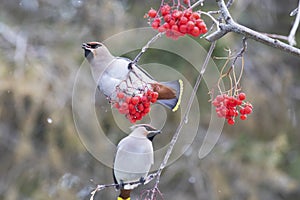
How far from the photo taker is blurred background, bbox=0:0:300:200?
13.4 feet

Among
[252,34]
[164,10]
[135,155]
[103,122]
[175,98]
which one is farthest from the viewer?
[103,122]

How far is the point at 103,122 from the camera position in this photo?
4.28 metres

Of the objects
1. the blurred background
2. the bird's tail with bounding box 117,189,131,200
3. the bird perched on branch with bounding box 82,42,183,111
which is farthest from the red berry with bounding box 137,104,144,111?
the blurred background

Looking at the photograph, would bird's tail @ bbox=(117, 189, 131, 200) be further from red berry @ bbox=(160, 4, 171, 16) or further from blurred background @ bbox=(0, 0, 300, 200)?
blurred background @ bbox=(0, 0, 300, 200)

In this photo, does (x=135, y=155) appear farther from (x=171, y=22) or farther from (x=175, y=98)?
(x=171, y=22)

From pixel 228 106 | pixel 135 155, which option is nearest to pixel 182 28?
pixel 228 106

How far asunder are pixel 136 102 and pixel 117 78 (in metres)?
0.25

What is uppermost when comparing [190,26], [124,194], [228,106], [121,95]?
[190,26]

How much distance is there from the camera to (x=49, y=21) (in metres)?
4.57

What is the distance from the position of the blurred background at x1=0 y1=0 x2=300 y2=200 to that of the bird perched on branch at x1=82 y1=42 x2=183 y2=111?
2081mm

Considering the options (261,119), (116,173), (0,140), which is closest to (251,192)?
(261,119)

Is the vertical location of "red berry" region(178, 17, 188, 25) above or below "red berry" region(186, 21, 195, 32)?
above

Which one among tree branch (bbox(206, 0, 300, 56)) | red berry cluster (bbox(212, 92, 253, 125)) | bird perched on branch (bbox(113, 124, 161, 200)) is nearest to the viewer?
tree branch (bbox(206, 0, 300, 56))

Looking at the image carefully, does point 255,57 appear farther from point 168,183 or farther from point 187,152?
point 168,183
